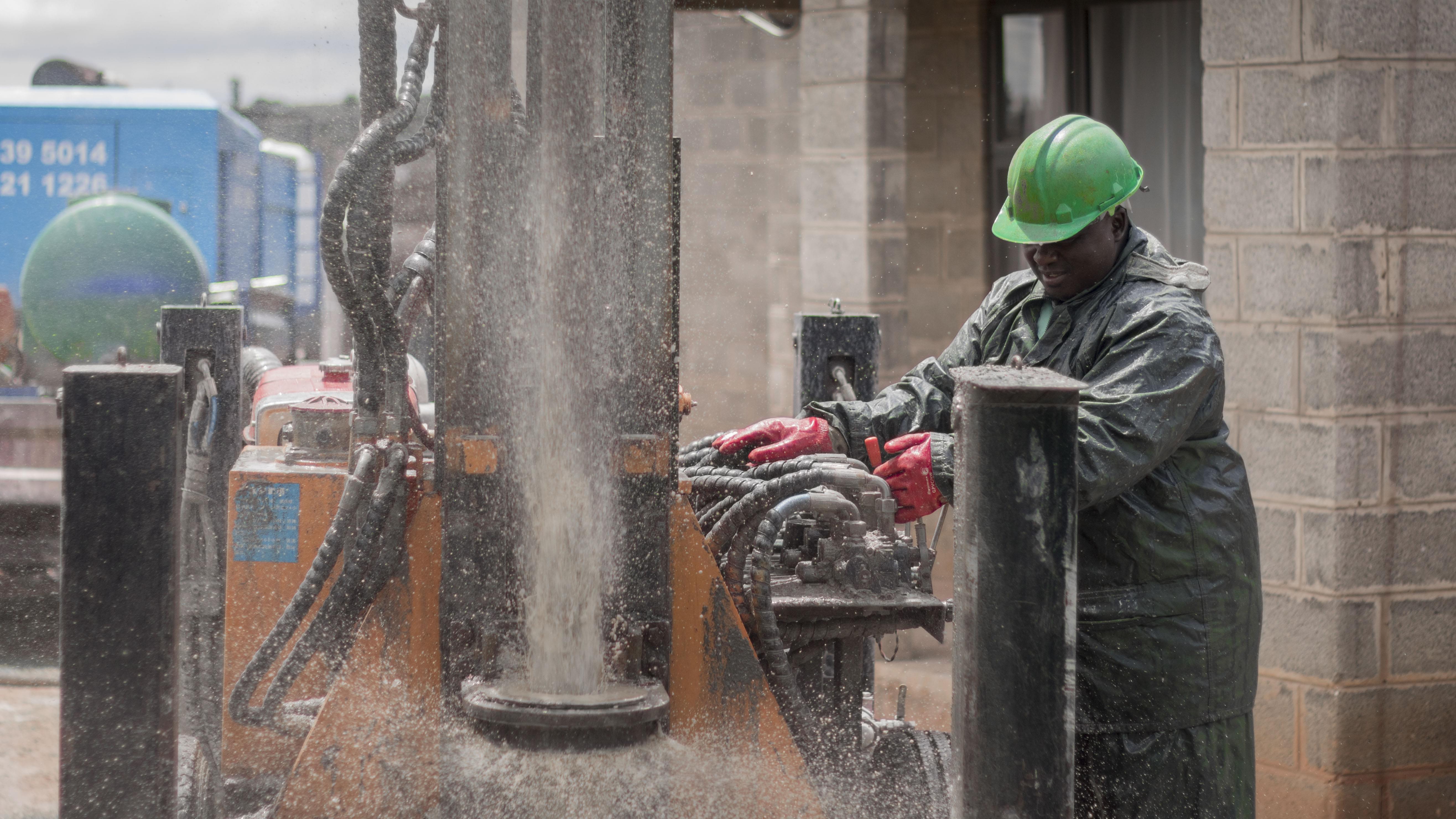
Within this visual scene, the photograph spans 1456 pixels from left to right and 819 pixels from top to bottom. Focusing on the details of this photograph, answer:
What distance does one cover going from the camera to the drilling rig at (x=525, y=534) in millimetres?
1931

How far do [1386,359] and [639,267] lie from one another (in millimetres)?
2896

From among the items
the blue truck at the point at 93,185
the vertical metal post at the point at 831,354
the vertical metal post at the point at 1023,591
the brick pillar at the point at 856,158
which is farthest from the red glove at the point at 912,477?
the blue truck at the point at 93,185

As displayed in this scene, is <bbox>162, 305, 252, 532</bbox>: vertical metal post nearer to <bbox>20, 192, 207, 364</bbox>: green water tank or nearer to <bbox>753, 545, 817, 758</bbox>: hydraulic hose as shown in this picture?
<bbox>753, 545, 817, 758</bbox>: hydraulic hose

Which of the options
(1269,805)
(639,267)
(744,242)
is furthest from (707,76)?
(639,267)

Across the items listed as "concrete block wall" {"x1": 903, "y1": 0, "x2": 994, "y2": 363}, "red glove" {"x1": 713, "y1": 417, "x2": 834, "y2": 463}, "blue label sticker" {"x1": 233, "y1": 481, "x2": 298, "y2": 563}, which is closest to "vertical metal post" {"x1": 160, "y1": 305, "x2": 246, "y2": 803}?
"blue label sticker" {"x1": 233, "y1": 481, "x2": 298, "y2": 563}

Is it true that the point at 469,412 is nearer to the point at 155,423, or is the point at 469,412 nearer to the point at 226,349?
the point at 155,423

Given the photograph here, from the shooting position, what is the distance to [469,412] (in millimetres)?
2379

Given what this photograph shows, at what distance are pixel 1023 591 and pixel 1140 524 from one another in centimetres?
85

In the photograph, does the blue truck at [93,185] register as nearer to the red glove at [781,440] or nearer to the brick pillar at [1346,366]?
the red glove at [781,440]

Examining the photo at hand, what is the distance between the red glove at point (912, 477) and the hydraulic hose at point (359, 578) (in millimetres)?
994

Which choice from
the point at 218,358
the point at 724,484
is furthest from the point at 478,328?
the point at 218,358

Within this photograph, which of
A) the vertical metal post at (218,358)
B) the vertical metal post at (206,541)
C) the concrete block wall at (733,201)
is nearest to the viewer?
the vertical metal post at (206,541)

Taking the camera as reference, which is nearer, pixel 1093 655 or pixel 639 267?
pixel 639 267

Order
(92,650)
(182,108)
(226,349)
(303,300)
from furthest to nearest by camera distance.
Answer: (303,300) < (182,108) < (226,349) < (92,650)
